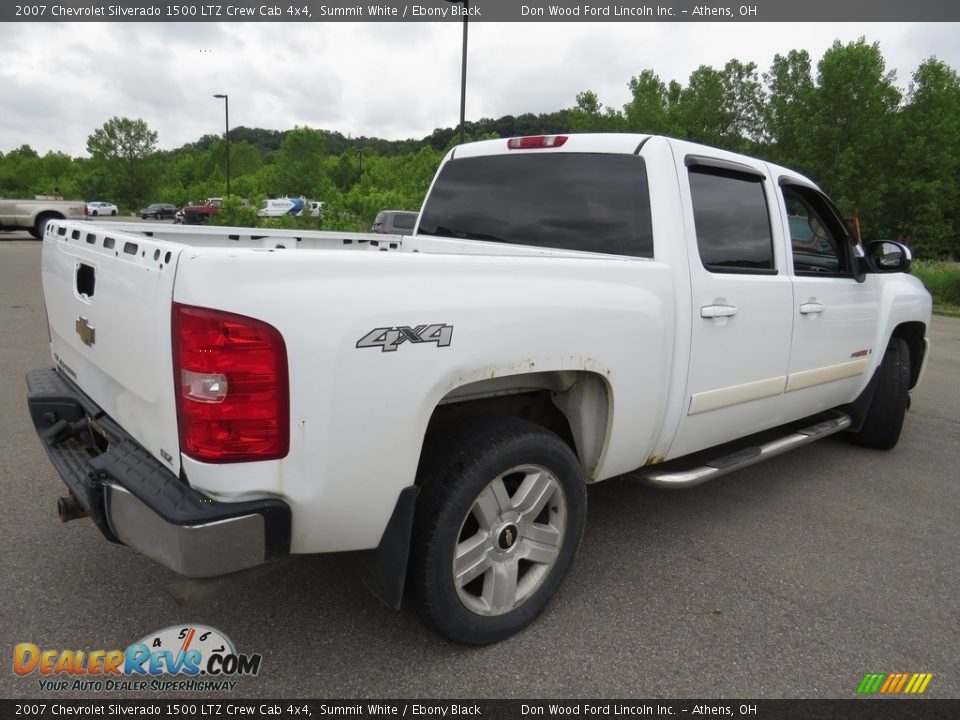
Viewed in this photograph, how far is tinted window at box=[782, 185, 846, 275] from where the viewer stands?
3902 mm

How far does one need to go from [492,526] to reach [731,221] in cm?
198

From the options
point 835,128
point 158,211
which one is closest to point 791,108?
point 835,128

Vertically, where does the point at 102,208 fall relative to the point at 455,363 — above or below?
above

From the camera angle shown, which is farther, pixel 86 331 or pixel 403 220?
pixel 403 220

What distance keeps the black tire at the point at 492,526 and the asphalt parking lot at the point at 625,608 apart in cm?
17

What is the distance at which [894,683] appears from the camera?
2471 mm

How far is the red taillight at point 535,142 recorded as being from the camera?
3.43m

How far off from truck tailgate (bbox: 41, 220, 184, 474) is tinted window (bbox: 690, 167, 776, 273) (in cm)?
226

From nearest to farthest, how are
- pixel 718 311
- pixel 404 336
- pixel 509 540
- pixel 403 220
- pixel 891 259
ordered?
1. pixel 404 336
2. pixel 509 540
3. pixel 718 311
4. pixel 891 259
5. pixel 403 220

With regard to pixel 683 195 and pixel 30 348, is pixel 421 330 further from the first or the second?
pixel 30 348

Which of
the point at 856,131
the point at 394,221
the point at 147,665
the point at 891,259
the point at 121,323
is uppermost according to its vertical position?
the point at 856,131

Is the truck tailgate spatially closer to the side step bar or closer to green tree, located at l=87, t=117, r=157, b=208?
the side step bar

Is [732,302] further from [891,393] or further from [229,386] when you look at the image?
[891,393]

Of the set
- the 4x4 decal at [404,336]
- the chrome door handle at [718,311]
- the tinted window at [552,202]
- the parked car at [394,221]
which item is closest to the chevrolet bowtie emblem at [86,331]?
the 4x4 decal at [404,336]
